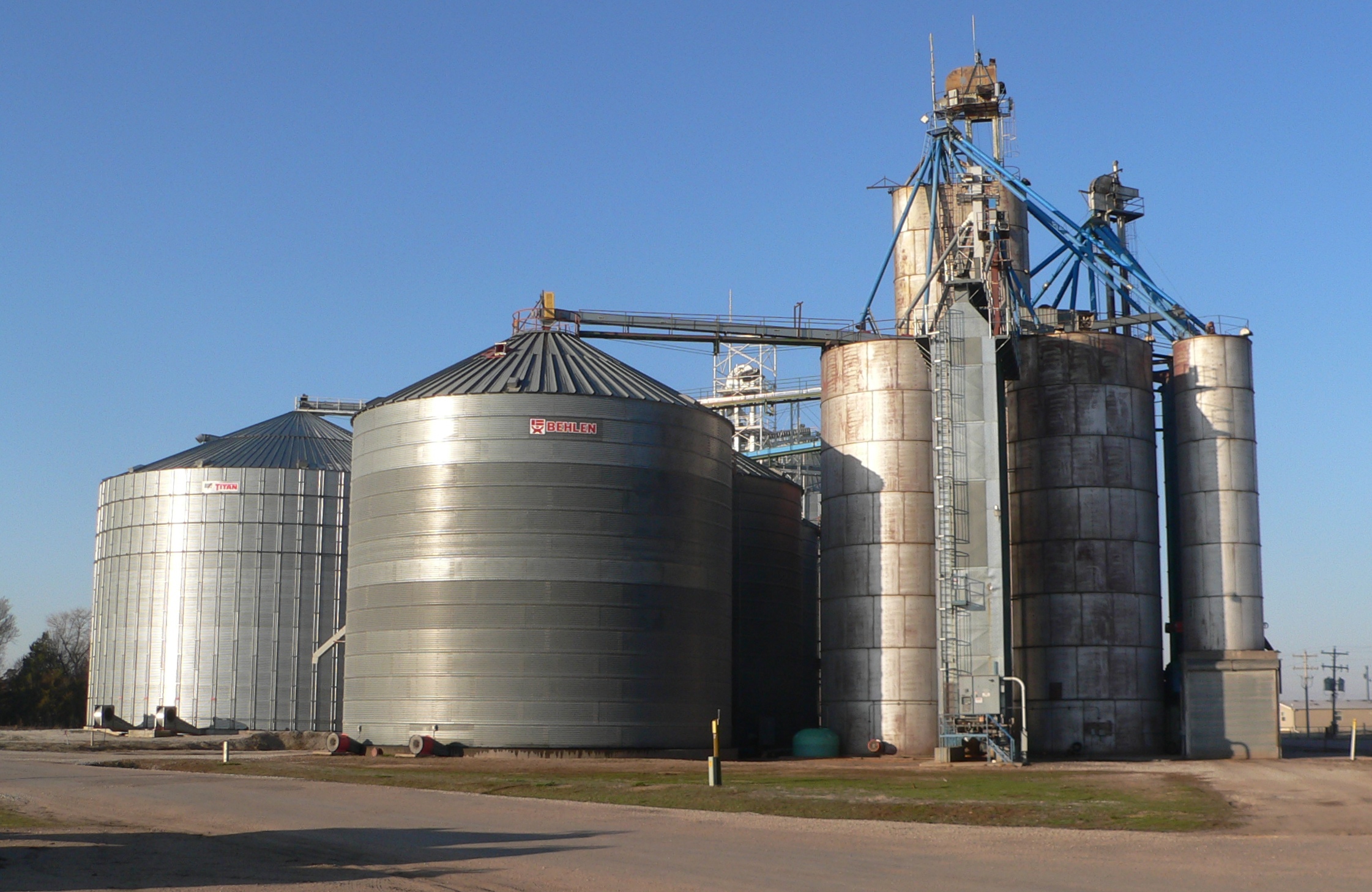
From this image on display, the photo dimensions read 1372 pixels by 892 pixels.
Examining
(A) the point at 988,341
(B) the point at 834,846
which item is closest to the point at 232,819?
(B) the point at 834,846

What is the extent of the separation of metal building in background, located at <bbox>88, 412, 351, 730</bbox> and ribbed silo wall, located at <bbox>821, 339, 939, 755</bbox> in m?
28.6

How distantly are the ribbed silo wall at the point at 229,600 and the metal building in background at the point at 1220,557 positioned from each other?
43.4 m

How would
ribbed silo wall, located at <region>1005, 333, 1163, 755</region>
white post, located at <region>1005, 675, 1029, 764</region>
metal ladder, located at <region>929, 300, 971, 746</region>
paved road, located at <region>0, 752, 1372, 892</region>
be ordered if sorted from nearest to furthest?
1. paved road, located at <region>0, 752, 1372, 892</region>
2. white post, located at <region>1005, 675, 1029, 764</region>
3. metal ladder, located at <region>929, 300, 971, 746</region>
4. ribbed silo wall, located at <region>1005, 333, 1163, 755</region>

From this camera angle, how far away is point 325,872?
2173cm

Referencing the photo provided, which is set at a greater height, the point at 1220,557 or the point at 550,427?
the point at 550,427

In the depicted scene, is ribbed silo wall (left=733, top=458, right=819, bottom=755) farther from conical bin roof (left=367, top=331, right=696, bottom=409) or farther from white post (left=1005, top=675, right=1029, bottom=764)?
white post (left=1005, top=675, right=1029, bottom=764)

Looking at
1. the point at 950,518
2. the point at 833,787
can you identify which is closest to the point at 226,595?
the point at 950,518

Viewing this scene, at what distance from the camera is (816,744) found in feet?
207

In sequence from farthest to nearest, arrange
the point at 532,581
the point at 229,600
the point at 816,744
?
the point at 229,600
the point at 816,744
the point at 532,581

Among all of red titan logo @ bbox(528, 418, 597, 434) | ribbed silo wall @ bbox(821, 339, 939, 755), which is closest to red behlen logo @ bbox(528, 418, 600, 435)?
red titan logo @ bbox(528, 418, 597, 434)

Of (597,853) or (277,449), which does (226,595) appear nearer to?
(277,449)

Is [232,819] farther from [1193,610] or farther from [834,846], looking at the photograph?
[1193,610]

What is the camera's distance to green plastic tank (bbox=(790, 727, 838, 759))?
63031 millimetres

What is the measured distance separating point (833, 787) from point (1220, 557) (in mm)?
30308
